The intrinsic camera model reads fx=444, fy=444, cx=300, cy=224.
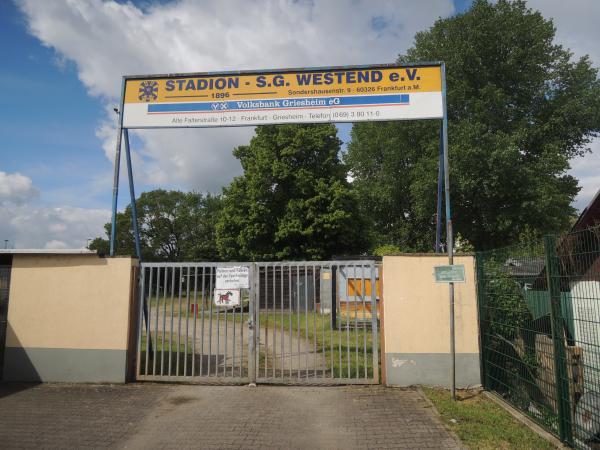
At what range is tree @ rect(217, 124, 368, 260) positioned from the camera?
28.5 metres

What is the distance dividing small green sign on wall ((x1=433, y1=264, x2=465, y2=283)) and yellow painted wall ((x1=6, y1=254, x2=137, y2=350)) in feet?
18.1

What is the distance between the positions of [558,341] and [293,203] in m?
23.9

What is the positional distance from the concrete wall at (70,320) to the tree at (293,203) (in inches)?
792

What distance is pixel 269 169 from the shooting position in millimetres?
29891

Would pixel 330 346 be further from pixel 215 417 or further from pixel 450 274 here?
pixel 215 417

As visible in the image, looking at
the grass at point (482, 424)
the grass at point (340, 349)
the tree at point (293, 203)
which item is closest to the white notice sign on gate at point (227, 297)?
the grass at point (340, 349)

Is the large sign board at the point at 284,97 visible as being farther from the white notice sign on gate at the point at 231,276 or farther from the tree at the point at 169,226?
the tree at the point at 169,226

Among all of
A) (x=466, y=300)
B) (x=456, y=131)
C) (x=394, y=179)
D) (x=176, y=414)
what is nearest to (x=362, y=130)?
(x=394, y=179)

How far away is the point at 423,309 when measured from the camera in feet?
25.5

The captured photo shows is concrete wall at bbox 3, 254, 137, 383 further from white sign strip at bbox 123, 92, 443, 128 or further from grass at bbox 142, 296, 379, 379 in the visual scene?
white sign strip at bbox 123, 92, 443, 128

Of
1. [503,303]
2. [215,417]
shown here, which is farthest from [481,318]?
[215,417]

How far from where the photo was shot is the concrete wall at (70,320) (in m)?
8.15

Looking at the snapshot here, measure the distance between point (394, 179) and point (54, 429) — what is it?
81.3ft

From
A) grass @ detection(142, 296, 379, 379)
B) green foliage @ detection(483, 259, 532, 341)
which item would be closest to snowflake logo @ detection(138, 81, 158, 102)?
grass @ detection(142, 296, 379, 379)
